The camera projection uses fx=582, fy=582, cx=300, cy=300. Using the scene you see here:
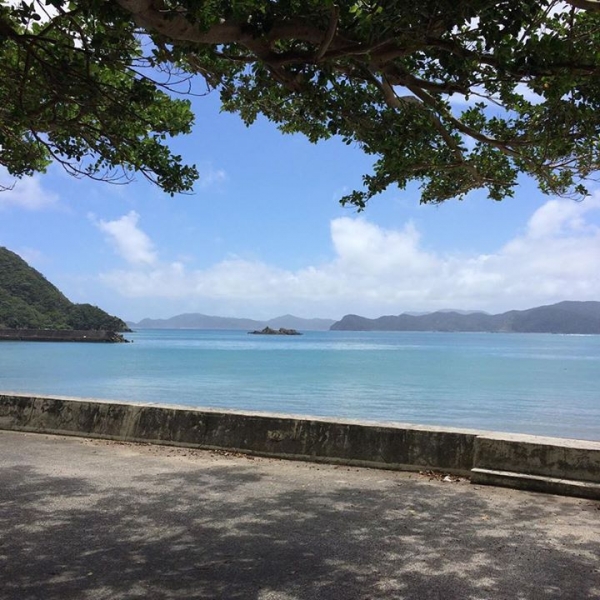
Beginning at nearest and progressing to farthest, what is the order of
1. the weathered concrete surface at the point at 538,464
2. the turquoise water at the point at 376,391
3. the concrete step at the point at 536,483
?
→ 1. the concrete step at the point at 536,483
2. the weathered concrete surface at the point at 538,464
3. the turquoise water at the point at 376,391

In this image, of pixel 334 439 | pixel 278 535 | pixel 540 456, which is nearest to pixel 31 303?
pixel 334 439

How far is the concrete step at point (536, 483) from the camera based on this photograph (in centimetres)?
630

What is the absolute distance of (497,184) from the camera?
8609mm

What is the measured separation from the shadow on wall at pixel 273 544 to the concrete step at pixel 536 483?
1.39 ft

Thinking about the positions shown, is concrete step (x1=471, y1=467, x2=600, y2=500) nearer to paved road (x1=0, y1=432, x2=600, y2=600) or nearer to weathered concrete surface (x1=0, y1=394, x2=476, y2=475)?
paved road (x1=0, y1=432, x2=600, y2=600)

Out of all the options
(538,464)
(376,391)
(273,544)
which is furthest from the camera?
(376,391)

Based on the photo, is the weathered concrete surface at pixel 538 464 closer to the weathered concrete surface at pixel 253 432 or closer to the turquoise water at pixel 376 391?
the weathered concrete surface at pixel 253 432

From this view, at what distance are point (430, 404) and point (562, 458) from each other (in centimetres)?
2897

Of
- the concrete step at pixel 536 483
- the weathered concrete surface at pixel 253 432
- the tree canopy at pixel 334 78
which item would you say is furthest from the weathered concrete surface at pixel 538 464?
the tree canopy at pixel 334 78

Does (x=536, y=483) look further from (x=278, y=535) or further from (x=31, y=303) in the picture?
(x=31, y=303)

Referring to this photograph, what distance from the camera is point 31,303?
12900 centimetres

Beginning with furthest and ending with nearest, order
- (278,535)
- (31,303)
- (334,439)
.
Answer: (31,303), (334,439), (278,535)

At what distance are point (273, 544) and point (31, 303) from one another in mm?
137639

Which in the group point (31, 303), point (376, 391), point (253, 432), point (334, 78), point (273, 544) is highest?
point (334, 78)
